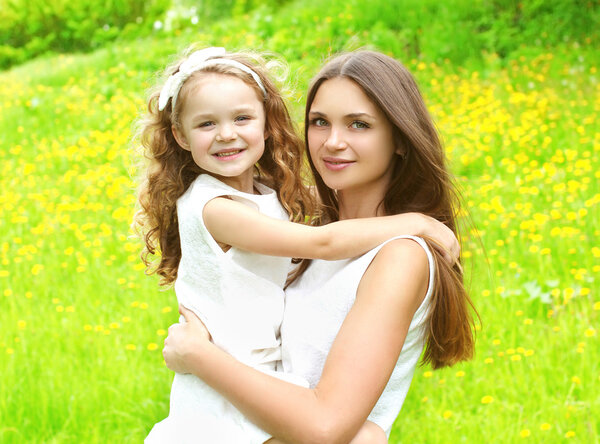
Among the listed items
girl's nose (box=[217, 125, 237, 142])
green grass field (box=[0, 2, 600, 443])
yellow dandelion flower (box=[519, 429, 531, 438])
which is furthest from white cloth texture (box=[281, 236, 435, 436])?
yellow dandelion flower (box=[519, 429, 531, 438])

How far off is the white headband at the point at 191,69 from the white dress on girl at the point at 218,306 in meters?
0.29

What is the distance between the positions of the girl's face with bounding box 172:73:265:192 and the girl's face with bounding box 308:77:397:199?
190 millimetres

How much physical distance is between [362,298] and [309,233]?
0.24 meters

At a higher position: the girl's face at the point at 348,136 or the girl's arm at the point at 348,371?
the girl's face at the point at 348,136

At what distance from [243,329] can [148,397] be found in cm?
148

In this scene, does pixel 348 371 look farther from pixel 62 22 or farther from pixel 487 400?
pixel 62 22

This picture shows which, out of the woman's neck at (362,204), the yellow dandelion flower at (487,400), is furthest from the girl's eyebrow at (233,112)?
the yellow dandelion flower at (487,400)

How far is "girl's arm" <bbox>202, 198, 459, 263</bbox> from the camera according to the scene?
190 cm

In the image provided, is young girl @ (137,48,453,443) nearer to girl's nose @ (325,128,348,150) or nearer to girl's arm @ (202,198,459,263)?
girl's arm @ (202,198,459,263)

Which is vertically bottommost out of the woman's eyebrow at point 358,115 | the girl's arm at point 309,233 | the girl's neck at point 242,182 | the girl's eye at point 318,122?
the girl's arm at point 309,233

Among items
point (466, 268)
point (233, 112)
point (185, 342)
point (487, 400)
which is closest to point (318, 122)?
point (233, 112)

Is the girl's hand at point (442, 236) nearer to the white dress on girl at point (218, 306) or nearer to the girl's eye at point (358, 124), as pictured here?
the girl's eye at point (358, 124)

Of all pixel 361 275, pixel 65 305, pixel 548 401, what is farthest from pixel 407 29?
pixel 361 275

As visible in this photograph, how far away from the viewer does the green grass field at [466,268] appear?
3092 millimetres
